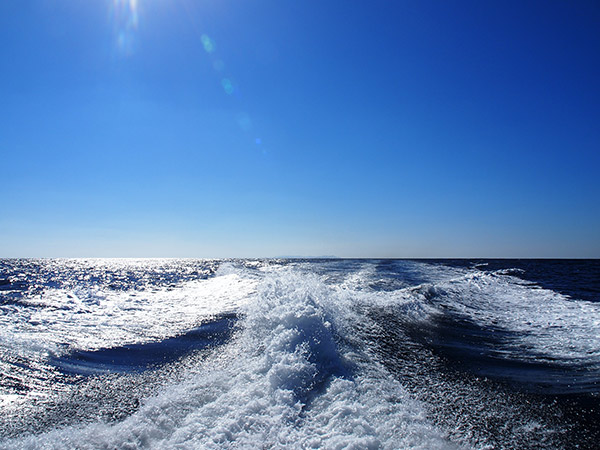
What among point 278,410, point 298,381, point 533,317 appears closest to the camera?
point 278,410

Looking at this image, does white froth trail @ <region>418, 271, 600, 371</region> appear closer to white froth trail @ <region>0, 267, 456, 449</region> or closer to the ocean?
the ocean

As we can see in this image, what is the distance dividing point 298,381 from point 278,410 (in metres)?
0.86

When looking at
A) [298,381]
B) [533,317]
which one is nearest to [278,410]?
[298,381]

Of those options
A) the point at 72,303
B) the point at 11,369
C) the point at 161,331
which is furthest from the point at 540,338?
the point at 72,303

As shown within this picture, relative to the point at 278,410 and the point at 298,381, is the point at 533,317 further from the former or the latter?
the point at 278,410

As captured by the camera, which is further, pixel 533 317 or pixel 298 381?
pixel 533 317

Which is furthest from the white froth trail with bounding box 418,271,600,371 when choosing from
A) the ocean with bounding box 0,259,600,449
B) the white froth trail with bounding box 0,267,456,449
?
the white froth trail with bounding box 0,267,456,449

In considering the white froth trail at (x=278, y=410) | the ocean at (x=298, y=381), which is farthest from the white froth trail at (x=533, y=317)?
the white froth trail at (x=278, y=410)

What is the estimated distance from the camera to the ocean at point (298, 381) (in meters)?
3.70

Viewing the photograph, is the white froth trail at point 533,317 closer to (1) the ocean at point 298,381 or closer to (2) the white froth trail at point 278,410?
(1) the ocean at point 298,381

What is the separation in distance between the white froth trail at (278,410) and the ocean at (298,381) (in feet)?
0.07

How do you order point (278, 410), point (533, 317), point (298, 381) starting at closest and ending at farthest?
point (278, 410) → point (298, 381) → point (533, 317)

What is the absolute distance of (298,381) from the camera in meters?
4.96

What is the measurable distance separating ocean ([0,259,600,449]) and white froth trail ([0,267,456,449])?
0.02 metres
